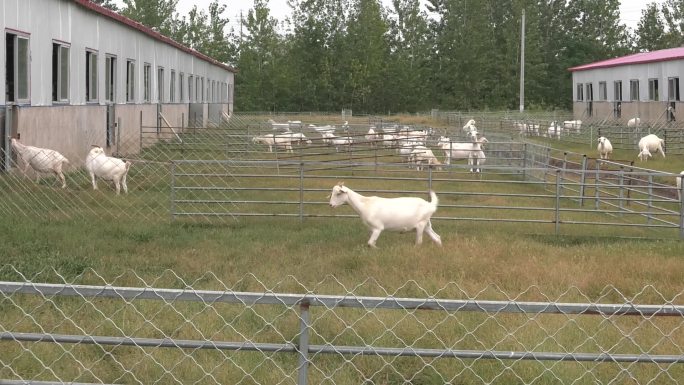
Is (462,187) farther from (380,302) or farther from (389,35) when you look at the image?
(389,35)

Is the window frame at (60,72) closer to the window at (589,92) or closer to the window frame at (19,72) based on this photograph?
the window frame at (19,72)

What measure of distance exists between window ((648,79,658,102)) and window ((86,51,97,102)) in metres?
30.1

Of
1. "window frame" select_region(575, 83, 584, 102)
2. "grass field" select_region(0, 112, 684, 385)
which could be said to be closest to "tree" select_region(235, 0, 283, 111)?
"window frame" select_region(575, 83, 584, 102)

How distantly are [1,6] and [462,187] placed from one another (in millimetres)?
10567

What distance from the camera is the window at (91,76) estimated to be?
937 inches

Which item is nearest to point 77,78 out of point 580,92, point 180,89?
point 180,89

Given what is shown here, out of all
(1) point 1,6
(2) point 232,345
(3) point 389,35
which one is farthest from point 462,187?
(3) point 389,35

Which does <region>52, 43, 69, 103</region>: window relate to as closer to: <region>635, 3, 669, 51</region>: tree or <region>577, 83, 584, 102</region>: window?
<region>577, 83, 584, 102</region>: window

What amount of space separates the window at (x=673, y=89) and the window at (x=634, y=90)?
16.3 ft

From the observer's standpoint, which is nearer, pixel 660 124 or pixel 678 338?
pixel 678 338

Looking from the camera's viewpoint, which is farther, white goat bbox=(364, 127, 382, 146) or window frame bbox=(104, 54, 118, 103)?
white goat bbox=(364, 127, 382, 146)

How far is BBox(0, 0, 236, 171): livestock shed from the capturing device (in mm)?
17875

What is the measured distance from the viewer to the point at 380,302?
450cm

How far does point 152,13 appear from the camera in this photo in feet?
272
